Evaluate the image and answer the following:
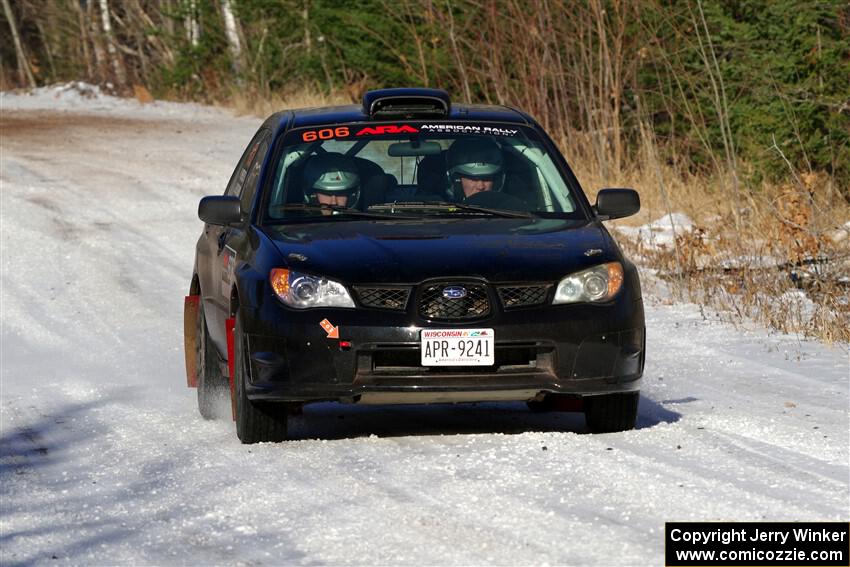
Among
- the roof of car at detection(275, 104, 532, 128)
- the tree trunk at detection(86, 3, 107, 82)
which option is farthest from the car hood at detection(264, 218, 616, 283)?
the tree trunk at detection(86, 3, 107, 82)

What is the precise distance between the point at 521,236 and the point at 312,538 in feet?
8.26

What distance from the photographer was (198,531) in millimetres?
6016

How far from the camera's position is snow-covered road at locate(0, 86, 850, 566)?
5797 millimetres

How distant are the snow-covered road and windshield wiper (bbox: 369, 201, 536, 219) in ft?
3.31

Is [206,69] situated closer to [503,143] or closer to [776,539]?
[503,143]

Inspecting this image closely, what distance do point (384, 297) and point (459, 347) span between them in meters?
0.38

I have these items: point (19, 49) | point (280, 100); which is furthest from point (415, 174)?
point (19, 49)

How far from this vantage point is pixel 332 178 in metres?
8.62

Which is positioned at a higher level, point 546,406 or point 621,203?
point 621,203

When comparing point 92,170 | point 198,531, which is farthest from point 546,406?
point 92,170

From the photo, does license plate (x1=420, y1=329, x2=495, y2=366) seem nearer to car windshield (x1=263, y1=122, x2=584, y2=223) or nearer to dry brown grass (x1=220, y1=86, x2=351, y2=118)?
car windshield (x1=263, y1=122, x2=584, y2=223)

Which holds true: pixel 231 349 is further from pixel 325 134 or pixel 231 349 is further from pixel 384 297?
pixel 325 134

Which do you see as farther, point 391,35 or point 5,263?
point 391,35

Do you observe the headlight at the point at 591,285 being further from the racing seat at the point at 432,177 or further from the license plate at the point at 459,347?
the racing seat at the point at 432,177
